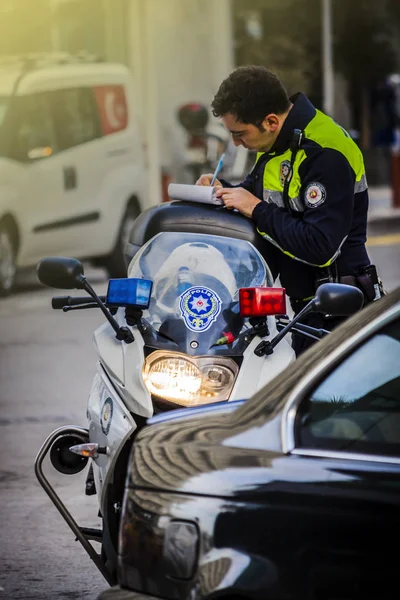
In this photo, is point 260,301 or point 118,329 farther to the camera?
point 118,329

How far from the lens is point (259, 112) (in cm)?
529

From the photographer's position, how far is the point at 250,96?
17.2 feet

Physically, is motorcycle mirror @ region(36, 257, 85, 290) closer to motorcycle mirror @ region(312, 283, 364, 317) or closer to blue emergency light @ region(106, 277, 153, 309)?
blue emergency light @ region(106, 277, 153, 309)

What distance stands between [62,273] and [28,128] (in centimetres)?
1061

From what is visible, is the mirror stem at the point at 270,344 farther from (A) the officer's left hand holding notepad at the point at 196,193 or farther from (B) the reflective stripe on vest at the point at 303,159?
(A) the officer's left hand holding notepad at the point at 196,193

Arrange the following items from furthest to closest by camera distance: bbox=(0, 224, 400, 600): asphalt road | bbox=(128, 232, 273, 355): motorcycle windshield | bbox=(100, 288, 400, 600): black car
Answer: bbox=(0, 224, 400, 600): asphalt road → bbox=(128, 232, 273, 355): motorcycle windshield → bbox=(100, 288, 400, 600): black car

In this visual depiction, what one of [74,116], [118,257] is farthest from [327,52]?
[74,116]

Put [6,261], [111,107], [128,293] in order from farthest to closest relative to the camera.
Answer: [111,107], [6,261], [128,293]

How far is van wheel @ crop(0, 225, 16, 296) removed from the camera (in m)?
14.9

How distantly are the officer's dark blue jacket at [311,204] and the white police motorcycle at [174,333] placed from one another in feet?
0.46

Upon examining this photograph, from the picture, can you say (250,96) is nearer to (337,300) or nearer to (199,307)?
(199,307)

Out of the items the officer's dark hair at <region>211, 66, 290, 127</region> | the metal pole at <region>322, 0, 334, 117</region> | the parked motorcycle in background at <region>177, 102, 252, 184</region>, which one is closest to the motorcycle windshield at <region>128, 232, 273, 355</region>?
the officer's dark hair at <region>211, 66, 290, 127</region>

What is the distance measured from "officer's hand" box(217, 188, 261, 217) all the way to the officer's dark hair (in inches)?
9.5

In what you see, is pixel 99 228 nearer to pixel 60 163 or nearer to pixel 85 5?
pixel 60 163
